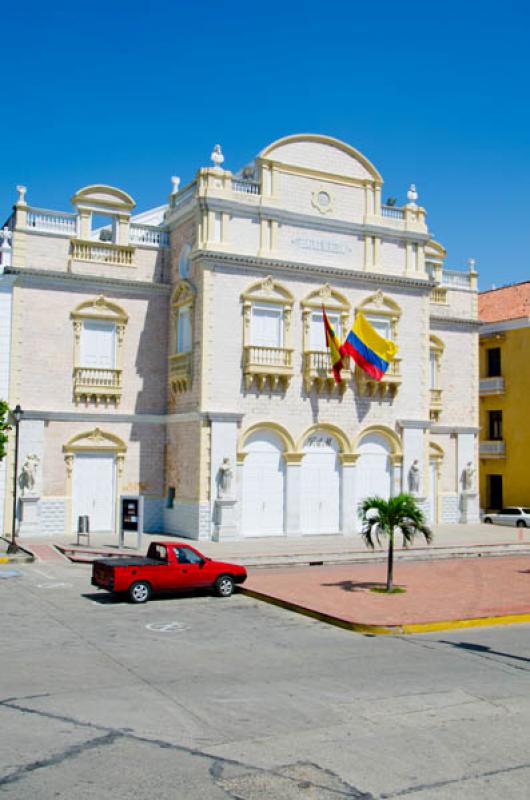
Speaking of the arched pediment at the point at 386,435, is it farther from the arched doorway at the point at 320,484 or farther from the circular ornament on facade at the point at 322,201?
the circular ornament on facade at the point at 322,201

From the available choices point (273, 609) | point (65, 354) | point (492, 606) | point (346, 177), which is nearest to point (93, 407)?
point (65, 354)

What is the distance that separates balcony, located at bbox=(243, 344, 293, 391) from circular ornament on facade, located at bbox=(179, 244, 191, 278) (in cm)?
430

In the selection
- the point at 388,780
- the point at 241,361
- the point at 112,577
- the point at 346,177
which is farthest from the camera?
the point at 346,177

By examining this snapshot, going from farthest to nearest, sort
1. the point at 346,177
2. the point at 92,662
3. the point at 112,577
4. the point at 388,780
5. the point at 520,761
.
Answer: the point at 346,177, the point at 112,577, the point at 92,662, the point at 520,761, the point at 388,780

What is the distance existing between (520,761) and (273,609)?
1068 cm

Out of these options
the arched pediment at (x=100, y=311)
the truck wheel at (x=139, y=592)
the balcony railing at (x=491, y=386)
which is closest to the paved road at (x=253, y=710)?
the truck wheel at (x=139, y=592)

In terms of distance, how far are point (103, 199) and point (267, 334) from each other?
890 cm

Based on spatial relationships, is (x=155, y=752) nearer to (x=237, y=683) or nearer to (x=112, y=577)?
(x=237, y=683)

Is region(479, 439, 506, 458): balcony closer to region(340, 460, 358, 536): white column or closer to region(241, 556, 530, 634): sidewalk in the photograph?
region(340, 460, 358, 536): white column

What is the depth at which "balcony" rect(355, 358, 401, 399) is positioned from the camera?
117 ft

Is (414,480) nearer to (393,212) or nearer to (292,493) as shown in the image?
(292,493)

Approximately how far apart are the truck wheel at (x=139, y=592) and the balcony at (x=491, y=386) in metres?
32.1

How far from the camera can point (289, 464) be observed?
112ft

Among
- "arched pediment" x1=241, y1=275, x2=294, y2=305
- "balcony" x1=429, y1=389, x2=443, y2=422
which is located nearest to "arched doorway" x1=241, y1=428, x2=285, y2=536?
"arched pediment" x1=241, y1=275, x2=294, y2=305
